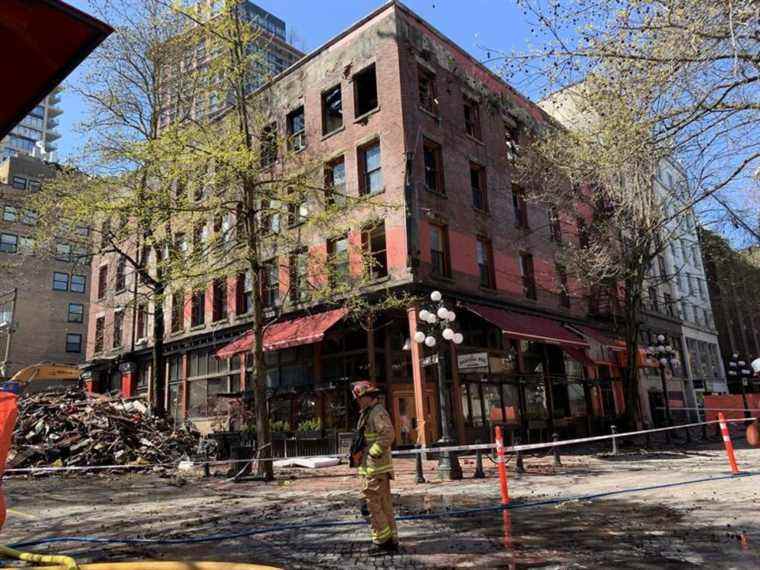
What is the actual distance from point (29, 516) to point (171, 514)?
2.36 metres

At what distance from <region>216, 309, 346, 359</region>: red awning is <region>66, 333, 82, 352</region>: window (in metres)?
33.8

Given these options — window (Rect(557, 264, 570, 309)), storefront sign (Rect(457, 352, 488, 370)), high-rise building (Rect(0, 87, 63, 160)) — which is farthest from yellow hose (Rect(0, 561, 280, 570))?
high-rise building (Rect(0, 87, 63, 160))

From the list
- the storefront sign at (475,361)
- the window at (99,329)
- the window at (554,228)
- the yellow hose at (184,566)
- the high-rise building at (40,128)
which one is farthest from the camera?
the high-rise building at (40,128)

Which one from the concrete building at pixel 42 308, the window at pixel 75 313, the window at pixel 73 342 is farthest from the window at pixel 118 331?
the window at pixel 75 313

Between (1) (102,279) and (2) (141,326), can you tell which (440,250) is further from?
(1) (102,279)

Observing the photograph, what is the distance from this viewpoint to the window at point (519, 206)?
2545cm

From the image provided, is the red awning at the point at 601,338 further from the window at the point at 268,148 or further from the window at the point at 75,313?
the window at the point at 75,313

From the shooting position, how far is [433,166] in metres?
21.4

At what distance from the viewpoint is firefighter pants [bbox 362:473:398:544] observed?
19.2 ft

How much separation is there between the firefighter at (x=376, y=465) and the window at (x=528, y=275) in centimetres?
1880

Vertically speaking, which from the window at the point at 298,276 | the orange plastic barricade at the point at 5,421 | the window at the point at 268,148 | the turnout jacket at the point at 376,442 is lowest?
the turnout jacket at the point at 376,442

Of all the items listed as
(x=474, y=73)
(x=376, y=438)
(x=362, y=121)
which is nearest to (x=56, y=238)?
(x=362, y=121)

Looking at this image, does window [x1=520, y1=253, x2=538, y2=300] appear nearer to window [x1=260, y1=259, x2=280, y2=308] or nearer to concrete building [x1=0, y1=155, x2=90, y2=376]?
window [x1=260, y1=259, x2=280, y2=308]

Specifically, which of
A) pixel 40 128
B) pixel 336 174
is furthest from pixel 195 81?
pixel 40 128
